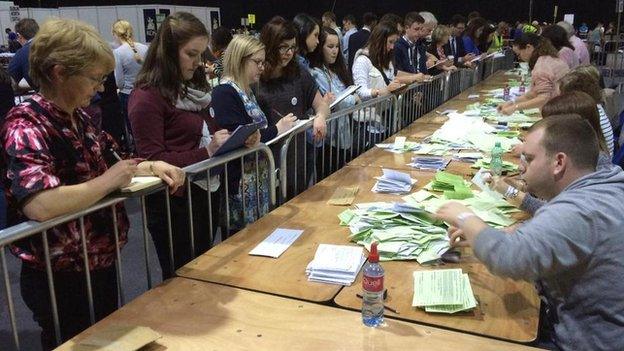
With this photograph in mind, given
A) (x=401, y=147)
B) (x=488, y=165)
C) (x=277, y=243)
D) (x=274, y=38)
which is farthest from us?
(x=401, y=147)

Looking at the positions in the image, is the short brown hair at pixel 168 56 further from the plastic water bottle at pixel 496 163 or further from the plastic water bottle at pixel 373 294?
the plastic water bottle at pixel 496 163

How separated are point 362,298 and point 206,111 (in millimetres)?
1244

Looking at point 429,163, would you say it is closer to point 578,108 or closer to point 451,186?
point 451,186

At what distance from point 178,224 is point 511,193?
147cm

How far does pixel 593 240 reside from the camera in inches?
54.7

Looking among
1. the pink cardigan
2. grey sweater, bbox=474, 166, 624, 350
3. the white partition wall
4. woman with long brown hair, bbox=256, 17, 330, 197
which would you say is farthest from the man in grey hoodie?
the white partition wall

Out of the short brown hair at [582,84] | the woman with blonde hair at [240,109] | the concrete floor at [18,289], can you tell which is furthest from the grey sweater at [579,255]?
the concrete floor at [18,289]

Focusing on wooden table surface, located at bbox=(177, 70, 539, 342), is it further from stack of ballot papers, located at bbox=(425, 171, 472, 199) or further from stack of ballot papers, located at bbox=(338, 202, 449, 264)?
stack of ballot papers, located at bbox=(425, 171, 472, 199)

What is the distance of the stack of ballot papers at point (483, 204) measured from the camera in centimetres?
223

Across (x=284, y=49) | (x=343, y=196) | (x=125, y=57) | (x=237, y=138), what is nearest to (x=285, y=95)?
(x=284, y=49)

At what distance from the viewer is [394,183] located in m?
2.71

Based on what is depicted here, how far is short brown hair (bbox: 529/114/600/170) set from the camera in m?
1.54

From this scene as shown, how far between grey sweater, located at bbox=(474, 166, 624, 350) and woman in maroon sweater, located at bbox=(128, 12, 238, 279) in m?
1.20

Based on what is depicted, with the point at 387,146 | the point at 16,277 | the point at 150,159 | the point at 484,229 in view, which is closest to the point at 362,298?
the point at 484,229
